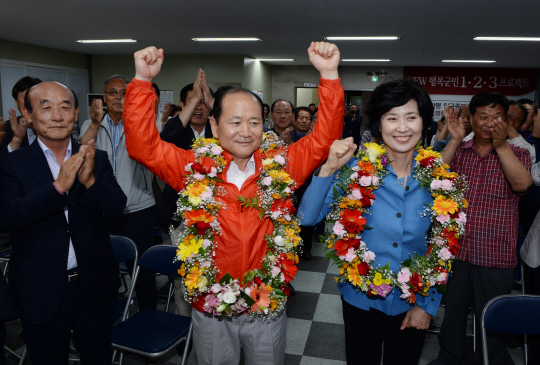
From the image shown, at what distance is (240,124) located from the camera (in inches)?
63.0

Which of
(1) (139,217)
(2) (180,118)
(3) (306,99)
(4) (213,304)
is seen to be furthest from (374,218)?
(3) (306,99)

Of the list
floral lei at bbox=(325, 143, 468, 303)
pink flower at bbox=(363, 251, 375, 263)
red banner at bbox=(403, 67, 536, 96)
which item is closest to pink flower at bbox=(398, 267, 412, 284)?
floral lei at bbox=(325, 143, 468, 303)

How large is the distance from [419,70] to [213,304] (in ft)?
46.8

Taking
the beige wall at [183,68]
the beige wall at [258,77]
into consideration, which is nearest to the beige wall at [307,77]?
the beige wall at [258,77]

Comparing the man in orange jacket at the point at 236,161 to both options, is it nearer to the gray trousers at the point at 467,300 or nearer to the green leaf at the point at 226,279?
the green leaf at the point at 226,279

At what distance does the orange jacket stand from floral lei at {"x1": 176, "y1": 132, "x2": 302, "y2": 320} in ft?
0.11

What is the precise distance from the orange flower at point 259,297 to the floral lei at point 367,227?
1.25 ft

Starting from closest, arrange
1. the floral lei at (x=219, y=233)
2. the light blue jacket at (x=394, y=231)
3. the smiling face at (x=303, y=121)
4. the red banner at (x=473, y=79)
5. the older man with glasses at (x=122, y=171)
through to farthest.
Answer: the floral lei at (x=219, y=233) < the light blue jacket at (x=394, y=231) < the older man with glasses at (x=122, y=171) < the smiling face at (x=303, y=121) < the red banner at (x=473, y=79)

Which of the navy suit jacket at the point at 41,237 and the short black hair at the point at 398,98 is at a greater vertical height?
the short black hair at the point at 398,98

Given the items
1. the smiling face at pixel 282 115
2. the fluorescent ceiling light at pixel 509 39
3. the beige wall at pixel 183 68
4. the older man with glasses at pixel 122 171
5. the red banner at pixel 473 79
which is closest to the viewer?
the older man with glasses at pixel 122 171

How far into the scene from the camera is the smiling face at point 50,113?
1836 millimetres

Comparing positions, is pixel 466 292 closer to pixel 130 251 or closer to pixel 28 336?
pixel 130 251

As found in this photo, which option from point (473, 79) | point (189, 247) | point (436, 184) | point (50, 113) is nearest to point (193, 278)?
point (189, 247)

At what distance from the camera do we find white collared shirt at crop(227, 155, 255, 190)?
170 cm
